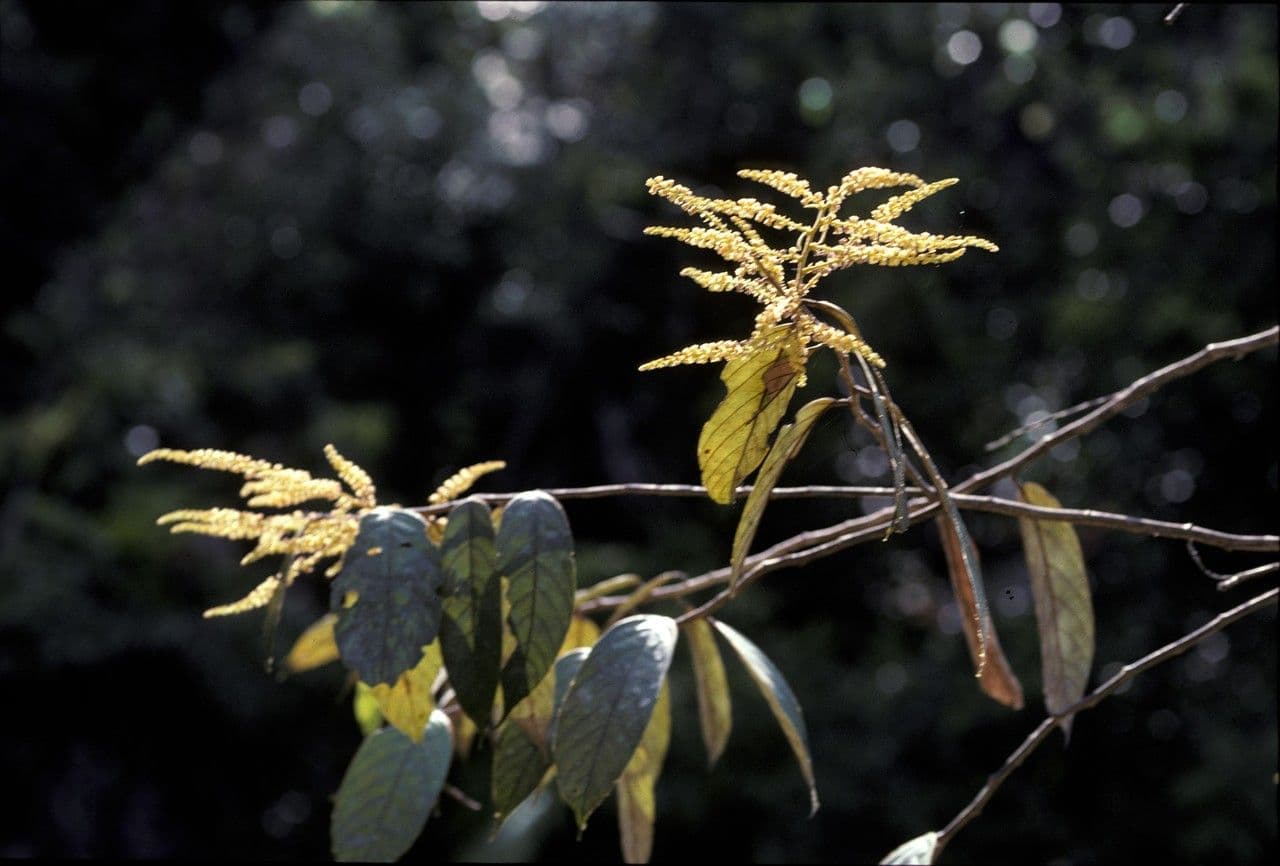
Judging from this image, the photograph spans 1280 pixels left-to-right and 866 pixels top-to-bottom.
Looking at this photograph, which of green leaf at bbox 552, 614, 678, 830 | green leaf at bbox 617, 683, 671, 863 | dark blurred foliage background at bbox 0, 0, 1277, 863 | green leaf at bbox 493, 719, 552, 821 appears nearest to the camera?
green leaf at bbox 552, 614, 678, 830

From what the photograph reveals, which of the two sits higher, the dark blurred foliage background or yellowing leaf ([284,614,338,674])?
yellowing leaf ([284,614,338,674])

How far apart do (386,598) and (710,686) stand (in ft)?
0.92

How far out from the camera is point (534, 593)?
0.69 meters

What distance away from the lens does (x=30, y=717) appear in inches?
148

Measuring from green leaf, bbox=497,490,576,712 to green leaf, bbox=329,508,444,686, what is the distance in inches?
1.6

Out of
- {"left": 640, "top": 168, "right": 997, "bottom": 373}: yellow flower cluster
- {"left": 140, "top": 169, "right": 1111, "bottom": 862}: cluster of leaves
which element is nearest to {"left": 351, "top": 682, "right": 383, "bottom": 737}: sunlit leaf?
{"left": 140, "top": 169, "right": 1111, "bottom": 862}: cluster of leaves

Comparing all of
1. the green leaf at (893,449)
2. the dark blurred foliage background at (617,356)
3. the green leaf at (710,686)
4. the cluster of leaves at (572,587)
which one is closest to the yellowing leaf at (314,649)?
the cluster of leaves at (572,587)

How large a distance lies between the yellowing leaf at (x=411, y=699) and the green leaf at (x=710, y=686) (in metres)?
0.17

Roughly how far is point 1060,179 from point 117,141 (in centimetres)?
290

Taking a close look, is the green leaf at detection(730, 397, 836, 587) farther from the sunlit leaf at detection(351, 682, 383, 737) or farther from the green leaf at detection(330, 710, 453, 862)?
the sunlit leaf at detection(351, 682, 383, 737)

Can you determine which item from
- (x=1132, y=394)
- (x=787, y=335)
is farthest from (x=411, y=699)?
(x=1132, y=394)

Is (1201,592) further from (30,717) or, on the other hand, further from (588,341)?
(30,717)

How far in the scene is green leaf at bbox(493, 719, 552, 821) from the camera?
736mm

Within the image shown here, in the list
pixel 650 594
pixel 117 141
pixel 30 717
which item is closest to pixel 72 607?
pixel 30 717
